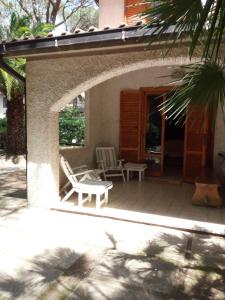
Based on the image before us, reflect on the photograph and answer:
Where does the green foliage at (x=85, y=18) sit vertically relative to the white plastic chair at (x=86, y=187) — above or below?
above

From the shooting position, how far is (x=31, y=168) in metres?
6.76

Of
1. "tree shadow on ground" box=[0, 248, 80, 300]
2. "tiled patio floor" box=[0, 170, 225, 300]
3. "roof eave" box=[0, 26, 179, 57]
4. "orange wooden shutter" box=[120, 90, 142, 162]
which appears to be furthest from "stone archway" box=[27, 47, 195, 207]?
"orange wooden shutter" box=[120, 90, 142, 162]

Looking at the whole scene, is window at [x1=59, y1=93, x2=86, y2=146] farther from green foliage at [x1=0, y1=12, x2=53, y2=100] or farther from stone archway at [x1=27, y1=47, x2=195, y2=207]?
stone archway at [x1=27, y1=47, x2=195, y2=207]

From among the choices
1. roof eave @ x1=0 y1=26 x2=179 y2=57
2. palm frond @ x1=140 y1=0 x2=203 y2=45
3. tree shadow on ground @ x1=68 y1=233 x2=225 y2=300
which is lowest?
tree shadow on ground @ x1=68 y1=233 x2=225 y2=300

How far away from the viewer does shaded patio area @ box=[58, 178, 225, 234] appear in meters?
5.71

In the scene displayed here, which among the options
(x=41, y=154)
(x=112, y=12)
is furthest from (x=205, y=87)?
(x=112, y=12)

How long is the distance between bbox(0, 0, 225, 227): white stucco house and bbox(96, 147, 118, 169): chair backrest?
0.83 feet

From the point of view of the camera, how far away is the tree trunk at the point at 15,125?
13497mm

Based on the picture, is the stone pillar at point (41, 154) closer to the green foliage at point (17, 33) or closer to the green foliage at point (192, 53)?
the green foliage at point (192, 53)

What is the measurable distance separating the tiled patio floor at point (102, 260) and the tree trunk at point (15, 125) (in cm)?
836

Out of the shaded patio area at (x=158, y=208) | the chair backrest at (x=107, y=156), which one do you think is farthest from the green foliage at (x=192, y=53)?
the chair backrest at (x=107, y=156)

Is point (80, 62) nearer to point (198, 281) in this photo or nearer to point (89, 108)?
point (89, 108)

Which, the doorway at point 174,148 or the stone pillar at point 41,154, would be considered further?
the doorway at point 174,148

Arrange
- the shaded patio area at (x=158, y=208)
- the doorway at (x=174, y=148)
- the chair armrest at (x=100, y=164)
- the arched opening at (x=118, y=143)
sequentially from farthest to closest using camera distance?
1. the doorway at (x=174, y=148)
2. the chair armrest at (x=100, y=164)
3. the arched opening at (x=118, y=143)
4. the shaded patio area at (x=158, y=208)
